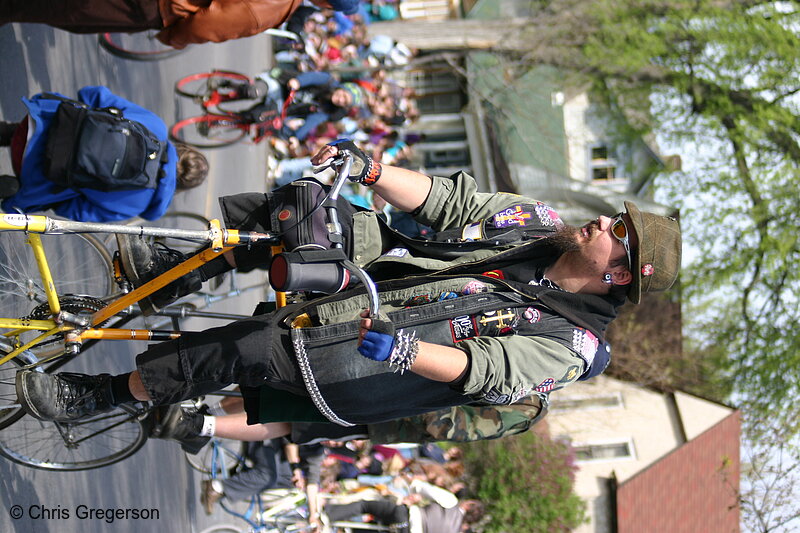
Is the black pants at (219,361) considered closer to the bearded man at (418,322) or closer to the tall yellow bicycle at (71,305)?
the bearded man at (418,322)

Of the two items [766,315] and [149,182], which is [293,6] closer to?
[149,182]

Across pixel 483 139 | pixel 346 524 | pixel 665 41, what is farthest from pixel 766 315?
pixel 346 524

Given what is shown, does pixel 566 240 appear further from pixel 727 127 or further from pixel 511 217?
pixel 727 127

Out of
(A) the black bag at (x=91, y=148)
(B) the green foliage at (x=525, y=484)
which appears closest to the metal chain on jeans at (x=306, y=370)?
(A) the black bag at (x=91, y=148)

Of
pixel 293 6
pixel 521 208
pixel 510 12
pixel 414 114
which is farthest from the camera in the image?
pixel 510 12

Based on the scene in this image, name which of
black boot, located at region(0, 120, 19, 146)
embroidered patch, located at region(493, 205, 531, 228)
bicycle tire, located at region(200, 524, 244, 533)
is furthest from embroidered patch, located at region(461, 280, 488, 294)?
bicycle tire, located at region(200, 524, 244, 533)

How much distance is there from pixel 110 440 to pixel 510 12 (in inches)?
625

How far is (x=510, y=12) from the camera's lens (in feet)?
58.4

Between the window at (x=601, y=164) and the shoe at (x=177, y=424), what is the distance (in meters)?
12.7

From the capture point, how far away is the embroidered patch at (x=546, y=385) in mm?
3279

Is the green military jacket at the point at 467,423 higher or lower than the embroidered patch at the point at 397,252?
lower

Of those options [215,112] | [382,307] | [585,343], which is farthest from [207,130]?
[585,343]

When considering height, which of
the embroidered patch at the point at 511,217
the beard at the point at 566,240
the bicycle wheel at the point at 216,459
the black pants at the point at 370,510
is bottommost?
the black pants at the point at 370,510

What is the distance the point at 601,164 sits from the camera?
15539mm
